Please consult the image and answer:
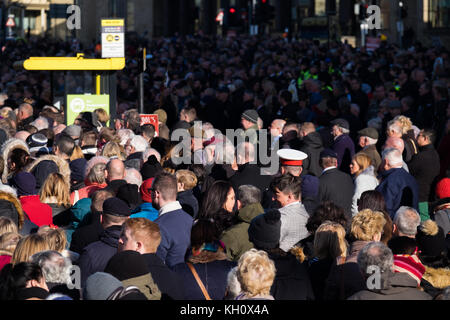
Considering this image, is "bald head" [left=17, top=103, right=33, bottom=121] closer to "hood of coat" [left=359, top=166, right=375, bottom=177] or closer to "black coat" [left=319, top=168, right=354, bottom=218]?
"black coat" [left=319, top=168, right=354, bottom=218]

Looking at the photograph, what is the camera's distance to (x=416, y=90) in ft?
60.2

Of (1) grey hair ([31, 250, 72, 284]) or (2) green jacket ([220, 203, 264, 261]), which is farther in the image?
(2) green jacket ([220, 203, 264, 261])

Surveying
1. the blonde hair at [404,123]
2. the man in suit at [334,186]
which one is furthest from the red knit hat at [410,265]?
the blonde hair at [404,123]

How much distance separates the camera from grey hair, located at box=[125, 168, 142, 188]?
9906 millimetres

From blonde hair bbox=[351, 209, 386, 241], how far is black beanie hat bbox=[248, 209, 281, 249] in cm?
63

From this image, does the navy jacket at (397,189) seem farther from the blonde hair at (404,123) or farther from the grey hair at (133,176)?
the grey hair at (133,176)

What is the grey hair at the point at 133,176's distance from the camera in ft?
32.5

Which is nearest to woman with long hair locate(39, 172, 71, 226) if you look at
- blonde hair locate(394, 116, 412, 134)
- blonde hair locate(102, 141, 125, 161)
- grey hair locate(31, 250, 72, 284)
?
blonde hair locate(102, 141, 125, 161)

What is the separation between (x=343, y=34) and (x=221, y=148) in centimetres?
4416

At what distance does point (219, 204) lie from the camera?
331 inches

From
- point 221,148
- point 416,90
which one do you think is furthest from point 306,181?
point 416,90

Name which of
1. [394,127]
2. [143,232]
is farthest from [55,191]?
[394,127]

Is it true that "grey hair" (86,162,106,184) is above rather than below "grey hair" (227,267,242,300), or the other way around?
above
